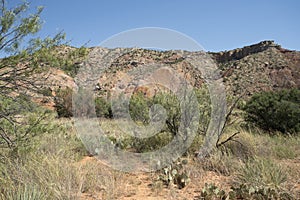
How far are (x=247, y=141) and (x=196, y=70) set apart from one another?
2531 mm

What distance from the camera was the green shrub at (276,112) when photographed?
10.5 meters

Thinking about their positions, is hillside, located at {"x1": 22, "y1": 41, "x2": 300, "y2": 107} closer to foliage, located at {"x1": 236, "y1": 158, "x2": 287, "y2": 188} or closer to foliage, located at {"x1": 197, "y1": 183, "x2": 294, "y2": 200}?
foliage, located at {"x1": 236, "y1": 158, "x2": 287, "y2": 188}

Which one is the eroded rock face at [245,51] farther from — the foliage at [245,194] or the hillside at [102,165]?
the foliage at [245,194]

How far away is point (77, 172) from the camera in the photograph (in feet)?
15.5

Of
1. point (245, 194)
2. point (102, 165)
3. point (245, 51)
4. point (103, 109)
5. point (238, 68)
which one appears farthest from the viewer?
point (245, 51)

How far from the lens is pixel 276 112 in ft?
36.2

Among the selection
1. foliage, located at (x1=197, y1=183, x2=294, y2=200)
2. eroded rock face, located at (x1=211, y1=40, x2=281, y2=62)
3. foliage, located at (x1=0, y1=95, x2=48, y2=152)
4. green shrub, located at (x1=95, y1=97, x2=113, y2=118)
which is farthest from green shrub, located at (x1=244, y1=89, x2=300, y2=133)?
eroded rock face, located at (x1=211, y1=40, x2=281, y2=62)

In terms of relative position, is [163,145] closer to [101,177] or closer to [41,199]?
[101,177]

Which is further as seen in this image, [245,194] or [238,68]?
[238,68]

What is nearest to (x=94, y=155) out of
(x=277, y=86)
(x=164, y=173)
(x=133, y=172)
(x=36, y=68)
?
(x=133, y=172)

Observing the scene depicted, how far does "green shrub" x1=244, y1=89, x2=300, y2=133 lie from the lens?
10.5m

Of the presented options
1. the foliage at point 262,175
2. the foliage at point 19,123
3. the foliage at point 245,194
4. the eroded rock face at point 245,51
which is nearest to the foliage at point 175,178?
the foliage at point 245,194

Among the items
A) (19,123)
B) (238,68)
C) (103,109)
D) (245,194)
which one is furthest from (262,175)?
(238,68)

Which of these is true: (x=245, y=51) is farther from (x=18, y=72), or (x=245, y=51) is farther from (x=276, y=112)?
(x=18, y=72)
